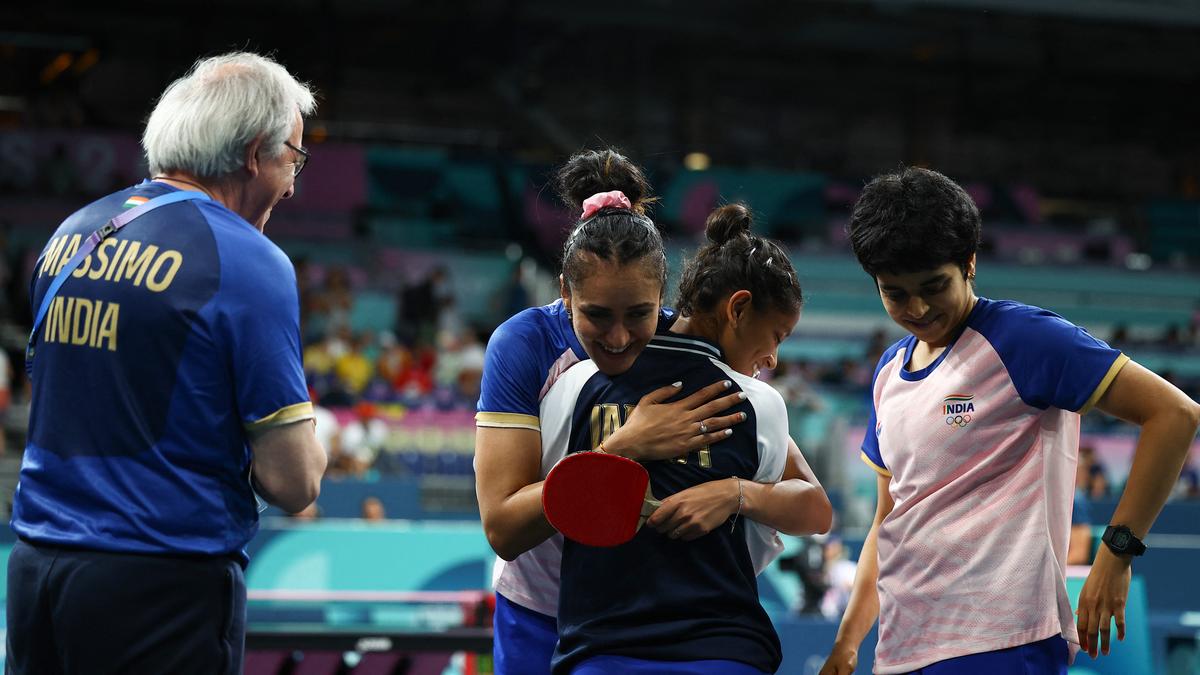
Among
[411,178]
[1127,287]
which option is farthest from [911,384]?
[1127,287]

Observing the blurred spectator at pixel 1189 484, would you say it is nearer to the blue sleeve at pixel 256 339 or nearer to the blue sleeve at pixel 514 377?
the blue sleeve at pixel 514 377

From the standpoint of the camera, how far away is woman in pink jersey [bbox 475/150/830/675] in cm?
212

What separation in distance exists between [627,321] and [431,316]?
12.8m

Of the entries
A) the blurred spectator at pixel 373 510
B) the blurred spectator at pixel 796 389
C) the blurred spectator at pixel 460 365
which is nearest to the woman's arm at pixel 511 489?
the blurred spectator at pixel 373 510

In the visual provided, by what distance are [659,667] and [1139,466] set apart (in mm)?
1098

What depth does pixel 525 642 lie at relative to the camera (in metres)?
2.55

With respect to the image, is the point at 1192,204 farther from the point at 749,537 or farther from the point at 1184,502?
the point at 749,537

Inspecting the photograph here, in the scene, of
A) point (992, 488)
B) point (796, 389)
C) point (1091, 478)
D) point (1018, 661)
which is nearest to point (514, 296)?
point (796, 389)

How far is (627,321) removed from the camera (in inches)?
86.4

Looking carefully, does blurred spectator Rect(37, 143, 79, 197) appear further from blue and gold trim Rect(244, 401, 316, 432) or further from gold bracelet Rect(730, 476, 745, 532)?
gold bracelet Rect(730, 476, 745, 532)

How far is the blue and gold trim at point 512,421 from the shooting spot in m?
2.32

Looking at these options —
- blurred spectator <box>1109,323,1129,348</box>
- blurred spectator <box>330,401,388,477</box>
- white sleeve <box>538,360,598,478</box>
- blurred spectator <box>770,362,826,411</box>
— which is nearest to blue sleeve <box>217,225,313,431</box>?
white sleeve <box>538,360,598,478</box>

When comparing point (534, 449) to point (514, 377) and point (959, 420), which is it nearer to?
point (514, 377)

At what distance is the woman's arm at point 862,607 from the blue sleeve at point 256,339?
136 centimetres
